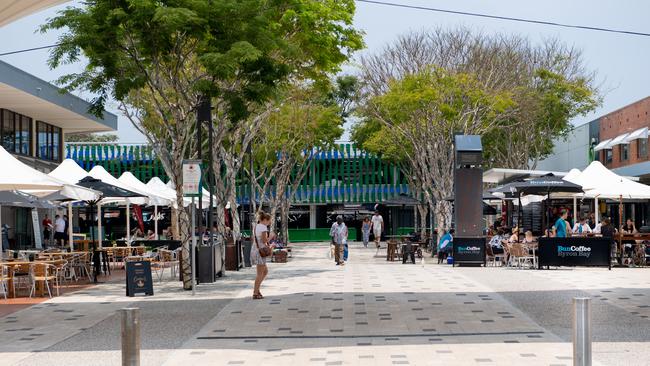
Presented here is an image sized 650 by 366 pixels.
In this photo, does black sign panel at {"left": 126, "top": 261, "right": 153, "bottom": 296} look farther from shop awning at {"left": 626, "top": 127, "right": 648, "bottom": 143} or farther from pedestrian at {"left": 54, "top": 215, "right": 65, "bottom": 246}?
shop awning at {"left": 626, "top": 127, "right": 648, "bottom": 143}

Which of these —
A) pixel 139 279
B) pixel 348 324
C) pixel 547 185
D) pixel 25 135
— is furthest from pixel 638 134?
pixel 348 324

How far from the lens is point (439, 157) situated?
43.2 meters

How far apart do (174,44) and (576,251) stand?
483 inches

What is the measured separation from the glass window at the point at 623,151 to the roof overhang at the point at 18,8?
48.0 meters

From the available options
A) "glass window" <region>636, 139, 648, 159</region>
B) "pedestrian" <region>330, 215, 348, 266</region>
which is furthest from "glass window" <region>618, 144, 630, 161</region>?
"pedestrian" <region>330, 215, 348, 266</region>

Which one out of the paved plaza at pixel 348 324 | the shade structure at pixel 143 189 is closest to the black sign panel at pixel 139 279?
the paved plaza at pixel 348 324

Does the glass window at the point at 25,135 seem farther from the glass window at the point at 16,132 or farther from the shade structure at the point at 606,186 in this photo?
the shade structure at the point at 606,186

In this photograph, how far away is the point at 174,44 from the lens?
2277 centimetres

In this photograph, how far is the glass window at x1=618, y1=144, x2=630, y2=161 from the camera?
5881cm

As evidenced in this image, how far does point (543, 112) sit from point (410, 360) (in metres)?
40.1

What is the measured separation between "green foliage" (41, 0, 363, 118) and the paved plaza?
4.70 metres

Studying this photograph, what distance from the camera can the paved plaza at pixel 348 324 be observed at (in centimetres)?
1211

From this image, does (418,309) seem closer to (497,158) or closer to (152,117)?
(152,117)

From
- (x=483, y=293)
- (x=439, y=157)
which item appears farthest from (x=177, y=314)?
(x=439, y=157)
